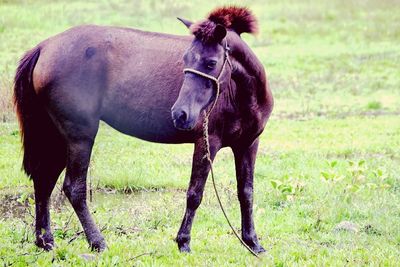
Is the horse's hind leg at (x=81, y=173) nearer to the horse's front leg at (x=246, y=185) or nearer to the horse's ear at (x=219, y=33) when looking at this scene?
the horse's front leg at (x=246, y=185)

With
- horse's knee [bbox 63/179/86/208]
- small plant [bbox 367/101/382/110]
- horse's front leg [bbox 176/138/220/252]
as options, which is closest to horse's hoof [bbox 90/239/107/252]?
horse's knee [bbox 63/179/86/208]

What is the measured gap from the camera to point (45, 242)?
6.03 meters

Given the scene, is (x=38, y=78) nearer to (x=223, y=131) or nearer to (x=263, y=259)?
(x=223, y=131)

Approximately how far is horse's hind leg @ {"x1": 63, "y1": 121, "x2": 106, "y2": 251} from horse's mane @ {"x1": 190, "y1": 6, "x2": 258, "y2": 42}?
140 centimetres

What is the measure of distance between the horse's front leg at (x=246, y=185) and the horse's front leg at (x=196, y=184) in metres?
0.38

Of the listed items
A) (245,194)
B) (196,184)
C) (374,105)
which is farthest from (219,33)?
(374,105)

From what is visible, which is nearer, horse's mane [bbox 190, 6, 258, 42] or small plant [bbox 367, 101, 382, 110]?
horse's mane [bbox 190, 6, 258, 42]

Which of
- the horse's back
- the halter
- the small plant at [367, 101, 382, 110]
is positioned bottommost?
the small plant at [367, 101, 382, 110]

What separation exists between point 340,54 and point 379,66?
6.35ft

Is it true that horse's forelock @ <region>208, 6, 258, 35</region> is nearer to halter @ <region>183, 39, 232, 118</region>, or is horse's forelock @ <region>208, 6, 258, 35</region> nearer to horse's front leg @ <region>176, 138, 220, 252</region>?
halter @ <region>183, 39, 232, 118</region>

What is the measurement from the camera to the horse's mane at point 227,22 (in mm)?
5246

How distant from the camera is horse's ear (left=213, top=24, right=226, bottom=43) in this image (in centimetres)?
519

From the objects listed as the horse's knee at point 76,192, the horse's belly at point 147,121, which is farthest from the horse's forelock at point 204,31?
the horse's knee at point 76,192

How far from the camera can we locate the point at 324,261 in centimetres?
558
